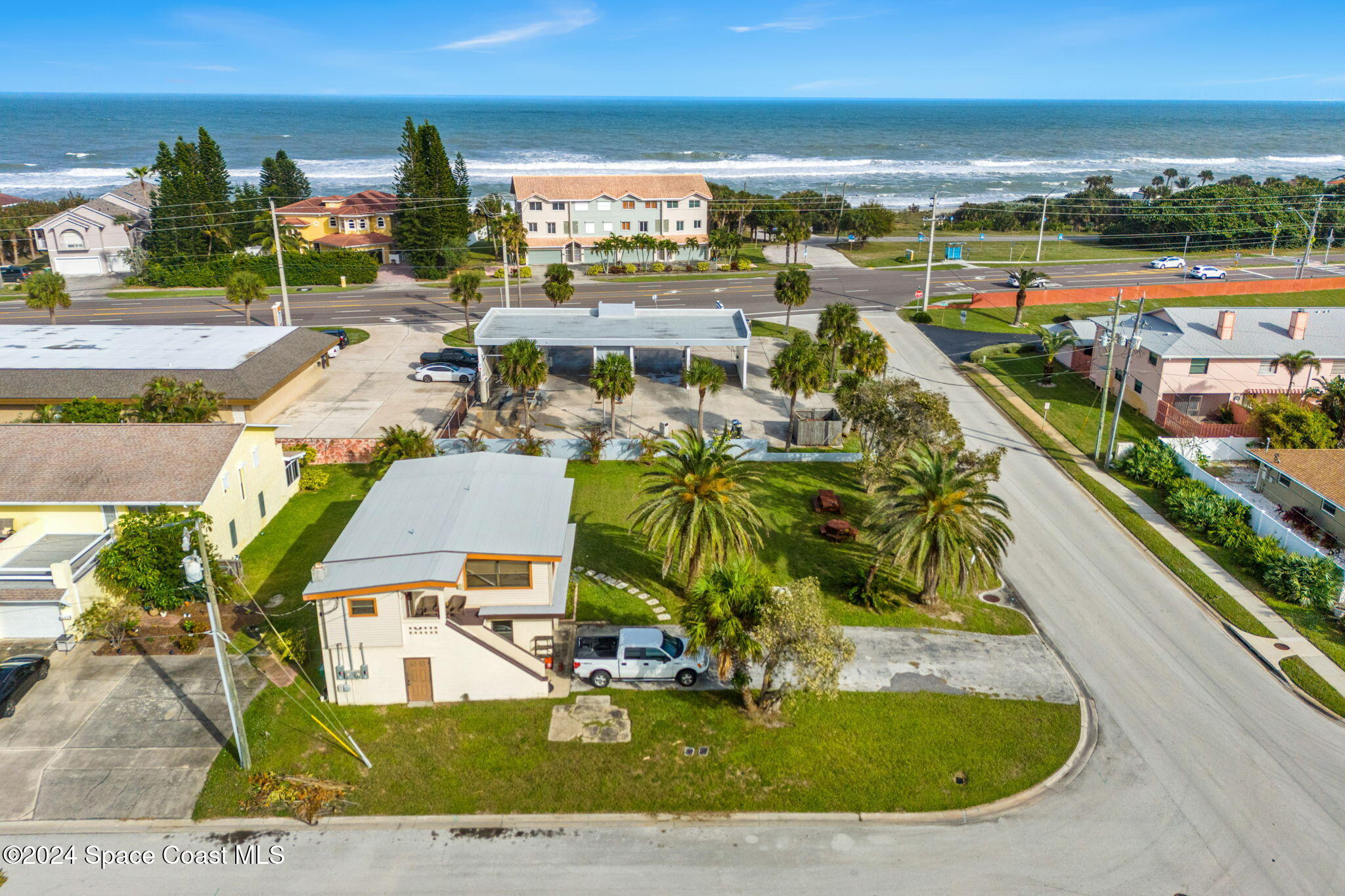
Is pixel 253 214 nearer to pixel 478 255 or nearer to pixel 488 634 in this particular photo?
pixel 478 255

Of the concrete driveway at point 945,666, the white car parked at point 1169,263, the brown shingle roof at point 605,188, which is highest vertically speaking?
the brown shingle roof at point 605,188

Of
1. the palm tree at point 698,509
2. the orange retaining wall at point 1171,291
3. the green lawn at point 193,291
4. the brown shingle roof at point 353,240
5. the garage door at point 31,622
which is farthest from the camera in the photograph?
the brown shingle roof at point 353,240

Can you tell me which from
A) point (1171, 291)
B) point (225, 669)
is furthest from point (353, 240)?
point (1171, 291)

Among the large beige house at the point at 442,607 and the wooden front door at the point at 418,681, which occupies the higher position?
the large beige house at the point at 442,607

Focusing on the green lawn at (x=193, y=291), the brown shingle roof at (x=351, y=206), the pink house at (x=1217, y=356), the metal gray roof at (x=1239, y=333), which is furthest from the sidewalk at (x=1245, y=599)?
the brown shingle roof at (x=351, y=206)

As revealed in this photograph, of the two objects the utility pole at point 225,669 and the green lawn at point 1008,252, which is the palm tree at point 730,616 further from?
the green lawn at point 1008,252
